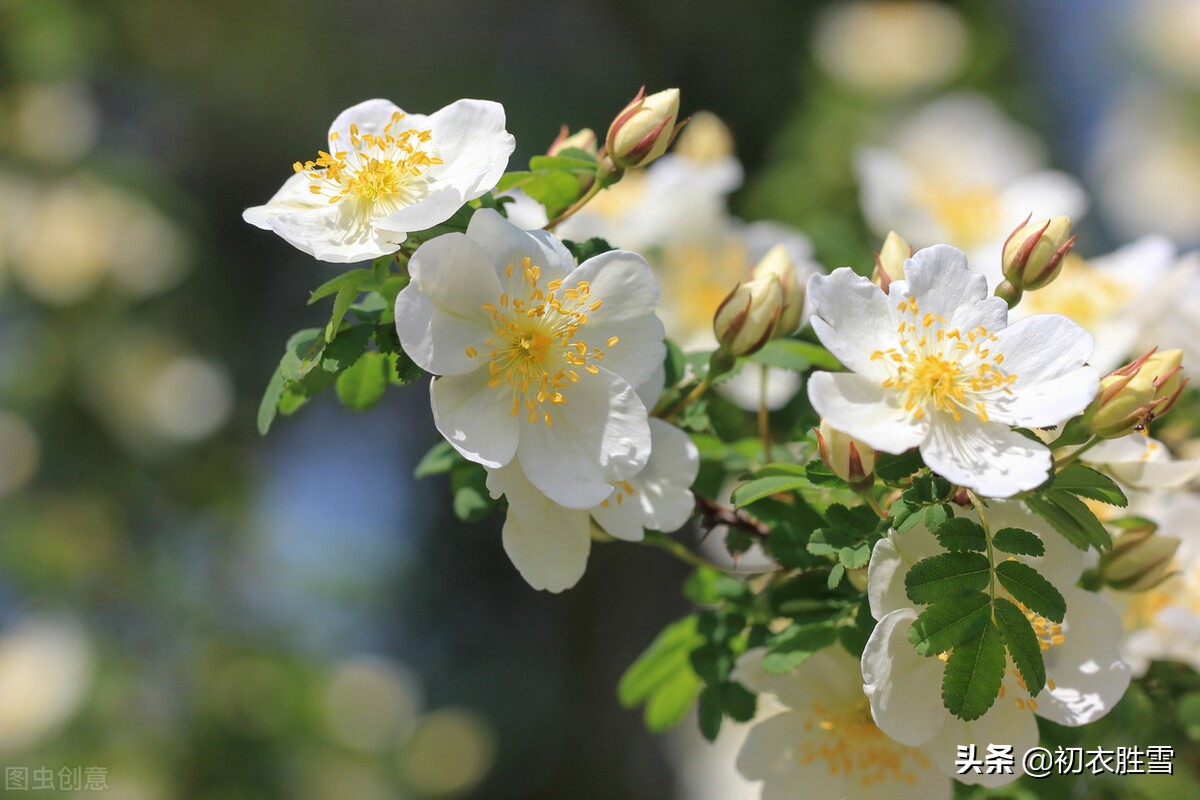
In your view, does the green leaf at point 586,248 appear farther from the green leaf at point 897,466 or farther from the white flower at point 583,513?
the green leaf at point 897,466

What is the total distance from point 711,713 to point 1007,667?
0.83 ft

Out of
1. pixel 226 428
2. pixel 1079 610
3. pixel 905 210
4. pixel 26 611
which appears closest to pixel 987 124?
pixel 905 210

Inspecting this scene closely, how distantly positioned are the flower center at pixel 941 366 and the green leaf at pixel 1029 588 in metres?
0.11

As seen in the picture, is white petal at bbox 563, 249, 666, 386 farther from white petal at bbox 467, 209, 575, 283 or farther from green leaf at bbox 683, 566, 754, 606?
green leaf at bbox 683, 566, 754, 606

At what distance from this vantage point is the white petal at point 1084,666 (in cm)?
82

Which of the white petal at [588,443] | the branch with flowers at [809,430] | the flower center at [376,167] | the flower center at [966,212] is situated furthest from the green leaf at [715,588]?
the flower center at [966,212]

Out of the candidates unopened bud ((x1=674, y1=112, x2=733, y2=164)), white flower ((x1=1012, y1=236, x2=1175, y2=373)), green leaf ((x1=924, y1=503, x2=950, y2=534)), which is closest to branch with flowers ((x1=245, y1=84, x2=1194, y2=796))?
green leaf ((x1=924, y1=503, x2=950, y2=534))

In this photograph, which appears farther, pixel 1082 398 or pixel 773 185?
pixel 773 185

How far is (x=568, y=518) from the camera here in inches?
32.7

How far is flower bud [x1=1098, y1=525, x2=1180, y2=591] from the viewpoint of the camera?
0.91m

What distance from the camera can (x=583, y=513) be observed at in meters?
0.84

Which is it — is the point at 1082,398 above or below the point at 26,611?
above

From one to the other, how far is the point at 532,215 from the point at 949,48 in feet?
7.92

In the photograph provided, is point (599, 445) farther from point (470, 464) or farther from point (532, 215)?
point (532, 215)
